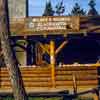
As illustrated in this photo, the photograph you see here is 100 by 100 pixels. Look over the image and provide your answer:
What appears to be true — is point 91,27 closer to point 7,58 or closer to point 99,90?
point 99,90

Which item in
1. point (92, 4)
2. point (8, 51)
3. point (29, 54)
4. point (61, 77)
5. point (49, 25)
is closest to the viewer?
point (8, 51)

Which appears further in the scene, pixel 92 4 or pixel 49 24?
pixel 92 4

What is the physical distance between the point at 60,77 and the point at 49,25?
3525mm

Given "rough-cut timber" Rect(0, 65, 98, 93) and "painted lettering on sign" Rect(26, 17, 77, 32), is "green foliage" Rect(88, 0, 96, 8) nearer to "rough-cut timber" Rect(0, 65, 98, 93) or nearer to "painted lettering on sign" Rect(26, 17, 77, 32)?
"painted lettering on sign" Rect(26, 17, 77, 32)

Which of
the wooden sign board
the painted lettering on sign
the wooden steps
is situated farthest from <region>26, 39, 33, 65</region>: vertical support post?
the wooden steps

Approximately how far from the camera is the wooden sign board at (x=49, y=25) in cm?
2403

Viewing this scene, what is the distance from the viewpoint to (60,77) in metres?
21.8

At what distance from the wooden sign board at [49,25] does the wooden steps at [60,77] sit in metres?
2.36

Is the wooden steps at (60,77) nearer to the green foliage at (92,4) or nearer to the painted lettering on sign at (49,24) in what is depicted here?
the painted lettering on sign at (49,24)

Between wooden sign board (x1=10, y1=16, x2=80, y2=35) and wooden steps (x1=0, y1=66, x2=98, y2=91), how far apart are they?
2357mm

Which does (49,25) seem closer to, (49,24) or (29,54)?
(49,24)

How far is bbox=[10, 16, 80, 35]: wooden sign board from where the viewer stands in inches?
946

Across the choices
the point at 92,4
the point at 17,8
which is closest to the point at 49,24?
the point at 17,8

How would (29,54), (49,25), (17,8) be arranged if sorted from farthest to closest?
(17,8)
(29,54)
(49,25)
